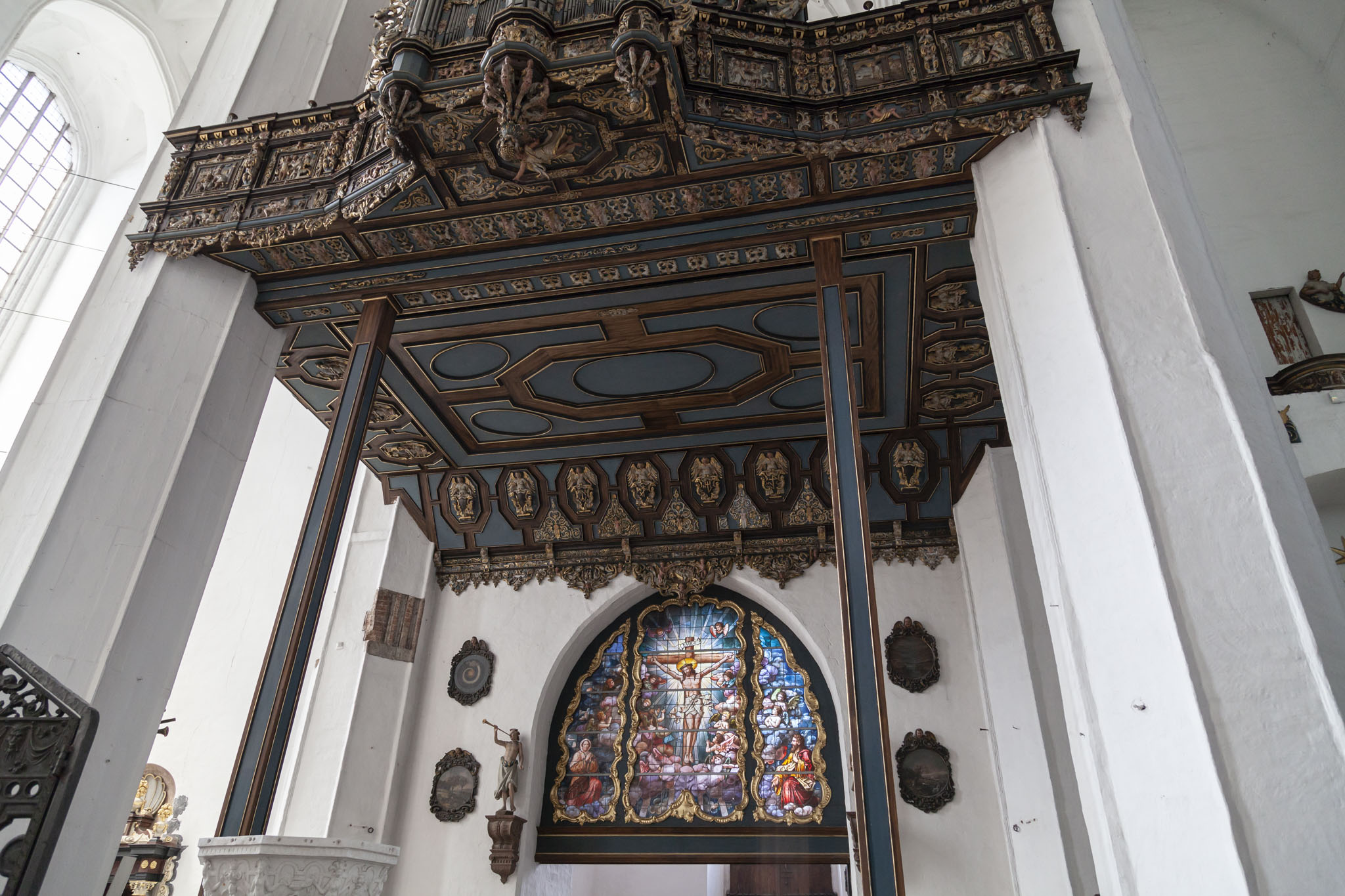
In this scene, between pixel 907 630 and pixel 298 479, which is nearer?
pixel 907 630

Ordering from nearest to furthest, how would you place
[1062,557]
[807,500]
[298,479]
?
[1062,557]
[807,500]
[298,479]

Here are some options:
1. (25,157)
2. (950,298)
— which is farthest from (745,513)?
(25,157)

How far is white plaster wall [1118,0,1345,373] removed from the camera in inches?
373

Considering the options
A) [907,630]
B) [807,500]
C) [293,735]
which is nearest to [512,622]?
[293,735]

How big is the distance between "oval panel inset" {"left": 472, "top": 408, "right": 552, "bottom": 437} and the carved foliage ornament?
332cm

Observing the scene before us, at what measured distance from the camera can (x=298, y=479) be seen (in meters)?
12.1

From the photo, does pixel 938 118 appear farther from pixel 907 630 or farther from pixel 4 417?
pixel 4 417

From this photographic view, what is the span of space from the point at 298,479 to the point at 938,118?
9.68 meters

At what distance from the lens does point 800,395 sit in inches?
334

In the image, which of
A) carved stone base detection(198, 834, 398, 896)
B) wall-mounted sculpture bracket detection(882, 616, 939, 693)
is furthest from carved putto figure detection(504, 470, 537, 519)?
carved stone base detection(198, 834, 398, 896)

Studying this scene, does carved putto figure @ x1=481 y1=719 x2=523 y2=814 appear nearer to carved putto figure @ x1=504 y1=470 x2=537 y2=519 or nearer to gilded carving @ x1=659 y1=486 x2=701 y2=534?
carved putto figure @ x1=504 y1=470 x2=537 y2=519

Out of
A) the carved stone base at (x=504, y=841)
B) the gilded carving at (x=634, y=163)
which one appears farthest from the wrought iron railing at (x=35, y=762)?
the carved stone base at (x=504, y=841)

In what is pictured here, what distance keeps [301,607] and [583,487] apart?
443 cm

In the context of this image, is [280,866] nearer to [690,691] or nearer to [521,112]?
[521,112]
